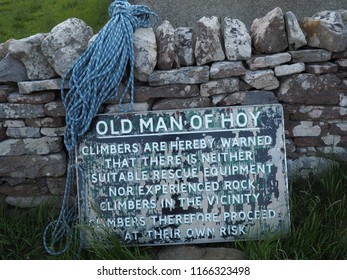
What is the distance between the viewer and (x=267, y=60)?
300 cm

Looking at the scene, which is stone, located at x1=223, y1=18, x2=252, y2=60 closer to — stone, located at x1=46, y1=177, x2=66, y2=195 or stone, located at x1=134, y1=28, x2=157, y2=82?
stone, located at x1=134, y1=28, x2=157, y2=82

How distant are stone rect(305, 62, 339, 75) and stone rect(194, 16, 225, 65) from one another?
23.6 inches

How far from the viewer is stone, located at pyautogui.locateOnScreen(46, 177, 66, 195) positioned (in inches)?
125

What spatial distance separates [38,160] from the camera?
3.13 metres

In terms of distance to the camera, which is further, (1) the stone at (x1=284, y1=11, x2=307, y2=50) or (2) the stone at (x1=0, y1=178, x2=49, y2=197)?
(2) the stone at (x1=0, y1=178, x2=49, y2=197)

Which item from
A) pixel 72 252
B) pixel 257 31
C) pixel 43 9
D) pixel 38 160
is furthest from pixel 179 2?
pixel 72 252

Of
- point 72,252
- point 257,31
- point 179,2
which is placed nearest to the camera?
point 72,252

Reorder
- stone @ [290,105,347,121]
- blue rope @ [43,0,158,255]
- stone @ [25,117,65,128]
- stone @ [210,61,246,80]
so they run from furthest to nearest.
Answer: stone @ [290,105,347,121], stone @ [25,117,65,128], stone @ [210,61,246,80], blue rope @ [43,0,158,255]

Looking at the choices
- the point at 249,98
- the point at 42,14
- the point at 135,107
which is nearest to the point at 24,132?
the point at 135,107

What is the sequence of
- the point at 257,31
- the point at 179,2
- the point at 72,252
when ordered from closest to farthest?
the point at 72,252 → the point at 257,31 → the point at 179,2

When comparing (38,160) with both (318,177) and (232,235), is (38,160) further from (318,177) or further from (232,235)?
(318,177)

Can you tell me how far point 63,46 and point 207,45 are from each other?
93 centimetres

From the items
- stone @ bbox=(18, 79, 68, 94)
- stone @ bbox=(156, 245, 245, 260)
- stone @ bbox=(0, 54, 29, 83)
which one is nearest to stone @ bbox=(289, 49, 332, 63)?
stone @ bbox=(156, 245, 245, 260)

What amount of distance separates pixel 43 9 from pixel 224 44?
461cm
